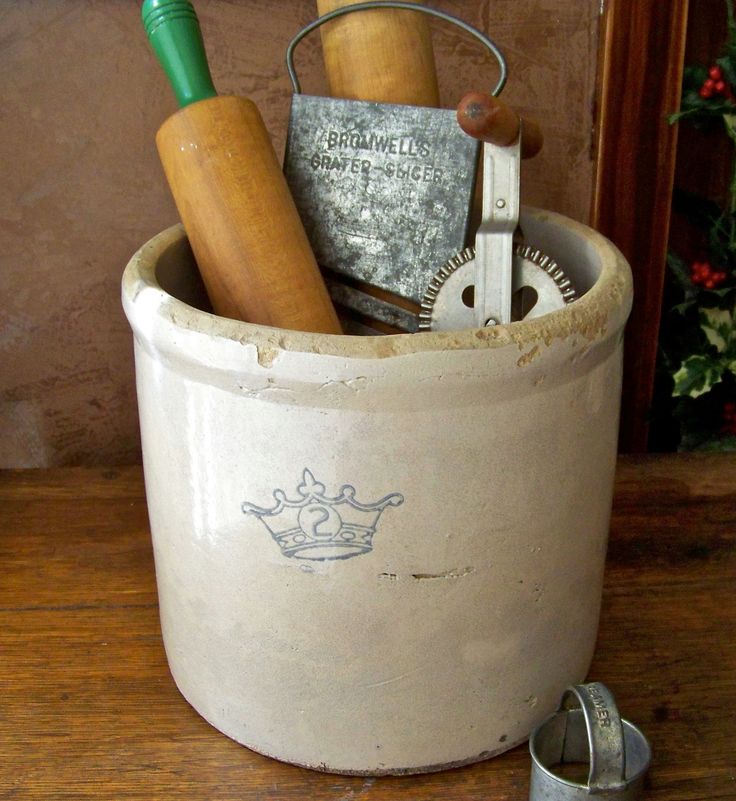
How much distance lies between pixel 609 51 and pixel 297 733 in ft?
1.72

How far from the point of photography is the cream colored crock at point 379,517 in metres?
0.45

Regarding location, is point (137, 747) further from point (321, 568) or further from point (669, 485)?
point (669, 485)

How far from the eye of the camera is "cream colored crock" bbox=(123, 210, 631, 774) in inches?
17.8

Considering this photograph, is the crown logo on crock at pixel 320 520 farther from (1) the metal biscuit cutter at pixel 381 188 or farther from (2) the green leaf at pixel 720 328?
(2) the green leaf at pixel 720 328

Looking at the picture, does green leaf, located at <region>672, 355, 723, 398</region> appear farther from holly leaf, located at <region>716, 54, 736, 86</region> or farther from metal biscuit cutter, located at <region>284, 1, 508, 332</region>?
metal biscuit cutter, located at <region>284, 1, 508, 332</region>

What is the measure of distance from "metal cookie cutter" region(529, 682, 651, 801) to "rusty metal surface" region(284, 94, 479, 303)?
25 centimetres

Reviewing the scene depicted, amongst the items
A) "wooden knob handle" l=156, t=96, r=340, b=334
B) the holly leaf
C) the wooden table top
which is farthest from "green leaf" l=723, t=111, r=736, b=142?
"wooden knob handle" l=156, t=96, r=340, b=334

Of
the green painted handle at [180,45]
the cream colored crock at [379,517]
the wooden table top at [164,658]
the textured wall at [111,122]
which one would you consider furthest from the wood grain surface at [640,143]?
the green painted handle at [180,45]

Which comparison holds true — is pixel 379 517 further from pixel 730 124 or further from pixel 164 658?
pixel 730 124

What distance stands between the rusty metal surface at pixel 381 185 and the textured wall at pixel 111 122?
0.17 metres

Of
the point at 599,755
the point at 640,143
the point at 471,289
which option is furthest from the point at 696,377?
the point at 599,755

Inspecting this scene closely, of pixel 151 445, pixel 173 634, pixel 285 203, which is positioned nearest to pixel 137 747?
pixel 173 634

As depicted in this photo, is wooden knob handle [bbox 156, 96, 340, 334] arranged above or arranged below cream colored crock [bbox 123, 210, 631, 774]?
above

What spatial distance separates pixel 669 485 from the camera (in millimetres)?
790
